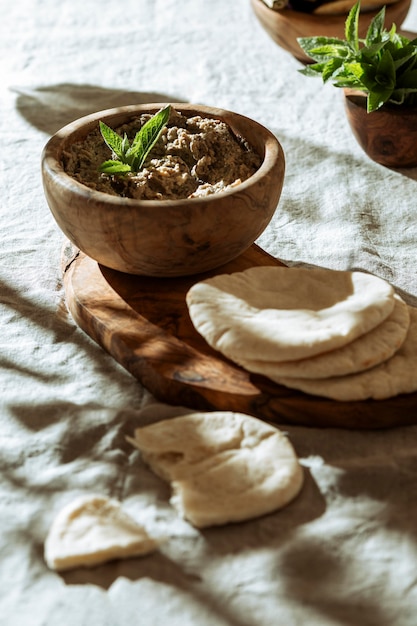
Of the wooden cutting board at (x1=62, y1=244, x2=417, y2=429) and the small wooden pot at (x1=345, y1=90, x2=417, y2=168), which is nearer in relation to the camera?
the wooden cutting board at (x1=62, y1=244, x2=417, y2=429)

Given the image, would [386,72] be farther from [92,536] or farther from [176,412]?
[92,536]

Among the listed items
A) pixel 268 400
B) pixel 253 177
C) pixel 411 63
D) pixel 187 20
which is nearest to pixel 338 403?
pixel 268 400

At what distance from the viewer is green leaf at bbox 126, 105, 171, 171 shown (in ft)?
5.43

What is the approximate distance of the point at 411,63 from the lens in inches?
82.1

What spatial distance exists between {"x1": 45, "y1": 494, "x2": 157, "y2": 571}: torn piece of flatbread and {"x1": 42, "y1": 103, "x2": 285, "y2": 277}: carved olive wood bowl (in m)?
0.49

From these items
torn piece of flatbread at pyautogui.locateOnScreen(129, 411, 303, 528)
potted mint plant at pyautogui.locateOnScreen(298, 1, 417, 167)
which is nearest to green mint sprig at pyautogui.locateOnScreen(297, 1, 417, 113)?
potted mint plant at pyautogui.locateOnScreen(298, 1, 417, 167)

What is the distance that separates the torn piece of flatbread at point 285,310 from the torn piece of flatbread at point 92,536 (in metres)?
0.32

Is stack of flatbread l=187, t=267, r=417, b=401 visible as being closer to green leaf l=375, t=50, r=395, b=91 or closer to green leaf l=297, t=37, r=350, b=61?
green leaf l=375, t=50, r=395, b=91

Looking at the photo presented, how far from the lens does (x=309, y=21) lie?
2.57 m

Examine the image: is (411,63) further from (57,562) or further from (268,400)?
(57,562)

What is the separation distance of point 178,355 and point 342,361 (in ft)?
1.05

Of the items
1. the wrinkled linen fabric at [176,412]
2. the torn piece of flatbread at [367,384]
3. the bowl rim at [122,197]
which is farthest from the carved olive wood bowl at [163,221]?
the torn piece of flatbread at [367,384]

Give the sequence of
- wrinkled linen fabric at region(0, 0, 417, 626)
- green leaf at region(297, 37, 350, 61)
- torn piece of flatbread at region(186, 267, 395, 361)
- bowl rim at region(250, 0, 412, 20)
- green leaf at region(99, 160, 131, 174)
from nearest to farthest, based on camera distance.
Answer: wrinkled linen fabric at region(0, 0, 417, 626)
torn piece of flatbread at region(186, 267, 395, 361)
green leaf at region(99, 160, 131, 174)
green leaf at region(297, 37, 350, 61)
bowl rim at region(250, 0, 412, 20)

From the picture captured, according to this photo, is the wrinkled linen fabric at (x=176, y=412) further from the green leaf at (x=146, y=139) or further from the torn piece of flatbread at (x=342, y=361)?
the green leaf at (x=146, y=139)
